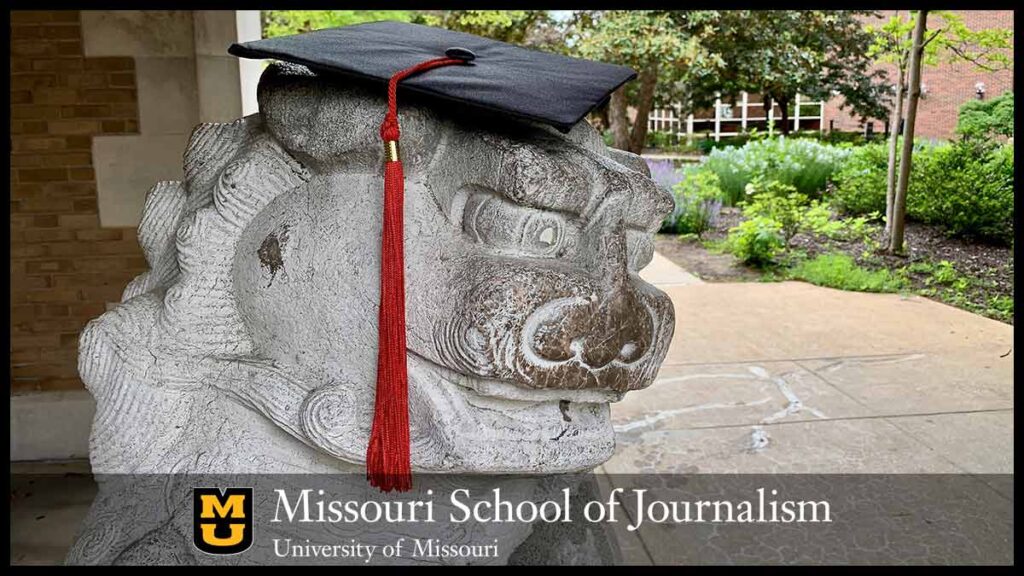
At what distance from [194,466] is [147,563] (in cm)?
16

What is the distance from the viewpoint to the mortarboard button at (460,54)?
4.38ft

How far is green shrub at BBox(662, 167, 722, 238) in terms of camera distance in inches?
332

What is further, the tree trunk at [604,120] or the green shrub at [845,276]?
the tree trunk at [604,120]

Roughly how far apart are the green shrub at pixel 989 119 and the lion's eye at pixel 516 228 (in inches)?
283

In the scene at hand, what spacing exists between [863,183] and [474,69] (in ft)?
25.5

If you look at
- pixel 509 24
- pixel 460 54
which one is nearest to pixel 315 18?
pixel 509 24

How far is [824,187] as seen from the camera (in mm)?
9344

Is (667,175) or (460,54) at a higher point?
(460,54)

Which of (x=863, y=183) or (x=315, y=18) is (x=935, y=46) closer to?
(x=863, y=183)

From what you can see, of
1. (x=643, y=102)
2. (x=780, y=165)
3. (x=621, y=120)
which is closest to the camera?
(x=780, y=165)

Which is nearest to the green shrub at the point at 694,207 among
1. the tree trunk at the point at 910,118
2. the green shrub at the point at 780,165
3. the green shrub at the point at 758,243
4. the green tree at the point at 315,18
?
the green shrub at the point at 780,165

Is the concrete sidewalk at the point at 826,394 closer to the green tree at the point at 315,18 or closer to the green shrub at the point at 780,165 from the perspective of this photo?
the green tree at the point at 315,18

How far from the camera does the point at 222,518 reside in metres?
1.34
